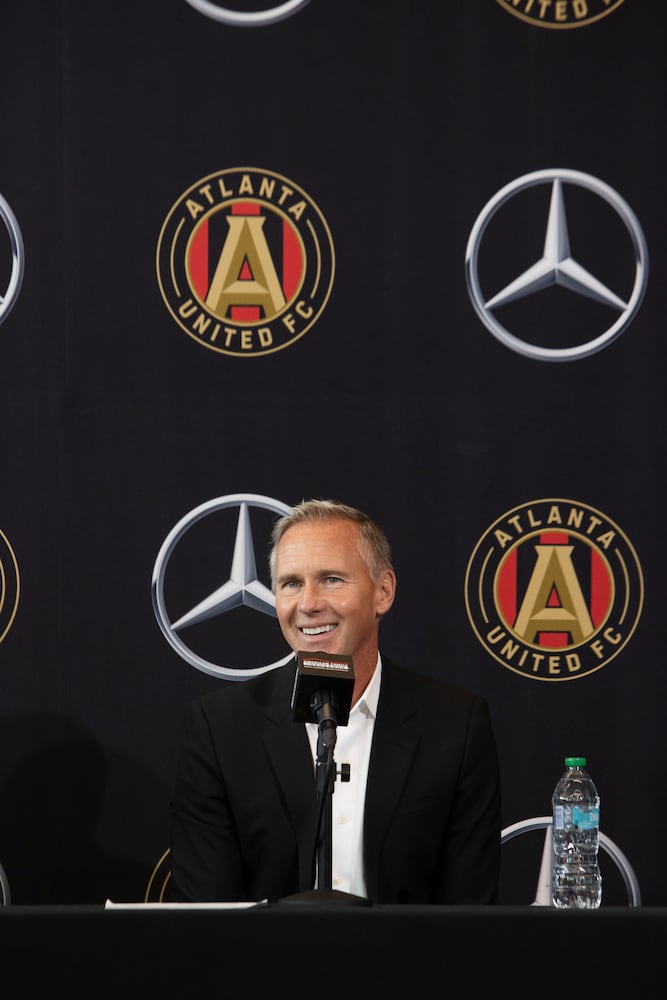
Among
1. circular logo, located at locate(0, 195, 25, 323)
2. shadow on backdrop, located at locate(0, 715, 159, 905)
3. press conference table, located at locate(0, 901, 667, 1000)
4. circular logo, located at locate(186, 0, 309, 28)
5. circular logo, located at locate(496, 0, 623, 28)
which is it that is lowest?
shadow on backdrop, located at locate(0, 715, 159, 905)

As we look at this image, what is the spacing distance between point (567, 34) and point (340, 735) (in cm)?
180

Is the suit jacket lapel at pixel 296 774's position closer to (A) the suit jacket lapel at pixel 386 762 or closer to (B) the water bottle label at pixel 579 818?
(A) the suit jacket lapel at pixel 386 762

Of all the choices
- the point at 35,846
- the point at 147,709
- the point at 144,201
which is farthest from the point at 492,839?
the point at 144,201

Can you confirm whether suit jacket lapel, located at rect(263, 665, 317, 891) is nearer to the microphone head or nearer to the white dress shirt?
the white dress shirt

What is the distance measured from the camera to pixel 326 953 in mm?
1017

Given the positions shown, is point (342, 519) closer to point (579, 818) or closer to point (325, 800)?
point (325, 800)

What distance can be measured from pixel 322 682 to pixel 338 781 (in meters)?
0.65

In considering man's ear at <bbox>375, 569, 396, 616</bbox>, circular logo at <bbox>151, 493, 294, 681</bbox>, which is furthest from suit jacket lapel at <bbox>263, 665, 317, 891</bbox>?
circular logo at <bbox>151, 493, 294, 681</bbox>

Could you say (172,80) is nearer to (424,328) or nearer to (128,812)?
(424,328)

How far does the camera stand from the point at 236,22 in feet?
9.63

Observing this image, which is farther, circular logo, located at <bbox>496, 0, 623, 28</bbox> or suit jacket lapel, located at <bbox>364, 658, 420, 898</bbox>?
circular logo, located at <bbox>496, 0, 623, 28</bbox>

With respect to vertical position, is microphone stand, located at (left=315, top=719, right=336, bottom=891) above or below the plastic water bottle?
above

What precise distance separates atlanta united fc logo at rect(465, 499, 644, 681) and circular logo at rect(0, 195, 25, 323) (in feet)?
4.21

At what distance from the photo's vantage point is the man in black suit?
2.31 metres
